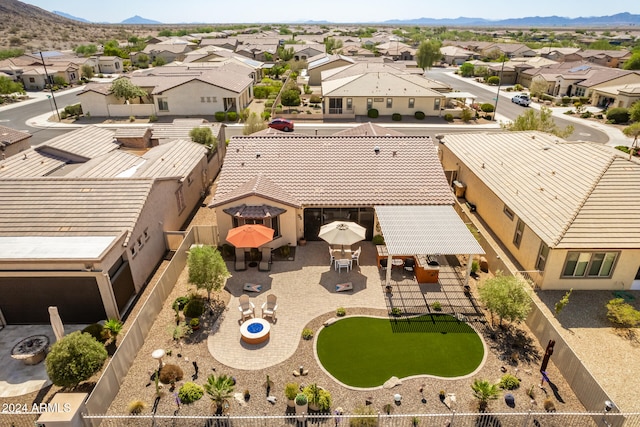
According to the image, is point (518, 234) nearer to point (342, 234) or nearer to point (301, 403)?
point (342, 234)

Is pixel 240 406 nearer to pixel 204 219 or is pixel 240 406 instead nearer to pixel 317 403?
pixel 317 403

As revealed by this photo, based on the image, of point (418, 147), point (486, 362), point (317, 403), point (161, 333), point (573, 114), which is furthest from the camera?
point (573, 114)

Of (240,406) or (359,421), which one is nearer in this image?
(359,421)

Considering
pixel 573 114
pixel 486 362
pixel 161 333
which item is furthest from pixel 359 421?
pixel 573 114

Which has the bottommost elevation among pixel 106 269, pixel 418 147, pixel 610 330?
pixel 610 330

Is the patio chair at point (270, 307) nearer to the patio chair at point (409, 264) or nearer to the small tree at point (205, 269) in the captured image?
the small tree at point (205, 269)

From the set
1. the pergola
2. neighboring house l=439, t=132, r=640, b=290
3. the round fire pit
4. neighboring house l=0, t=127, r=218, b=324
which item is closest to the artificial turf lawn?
the round fire pit

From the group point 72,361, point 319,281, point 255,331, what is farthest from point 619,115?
point 72,361
